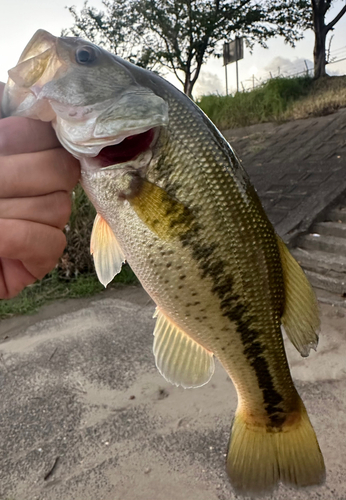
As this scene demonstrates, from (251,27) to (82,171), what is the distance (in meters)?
17.1

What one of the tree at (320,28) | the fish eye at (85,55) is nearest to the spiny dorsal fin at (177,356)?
the fish eye at (85,55)

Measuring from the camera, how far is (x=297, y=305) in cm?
147

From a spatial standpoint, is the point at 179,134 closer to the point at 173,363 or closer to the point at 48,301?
the point at 173,363

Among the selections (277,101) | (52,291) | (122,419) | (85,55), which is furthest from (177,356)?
(277,101)

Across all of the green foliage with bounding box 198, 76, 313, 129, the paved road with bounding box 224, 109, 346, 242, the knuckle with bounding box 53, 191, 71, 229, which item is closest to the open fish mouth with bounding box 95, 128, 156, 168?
the knuckle with bounding box 53, 191, 71, 229

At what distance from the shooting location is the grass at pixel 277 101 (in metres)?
10.9

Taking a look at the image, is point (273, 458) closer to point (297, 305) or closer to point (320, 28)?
point (297, 305)

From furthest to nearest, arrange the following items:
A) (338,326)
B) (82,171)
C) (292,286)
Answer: (338,326), (292,286), (82,171)

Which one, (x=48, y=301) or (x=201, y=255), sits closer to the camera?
(x=201, y=255)

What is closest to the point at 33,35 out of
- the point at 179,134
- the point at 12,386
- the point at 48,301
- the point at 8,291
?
the point at 179,134

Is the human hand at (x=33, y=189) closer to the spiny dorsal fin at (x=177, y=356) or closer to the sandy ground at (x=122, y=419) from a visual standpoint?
the spiny dorsal fin at (x=177, y=356)

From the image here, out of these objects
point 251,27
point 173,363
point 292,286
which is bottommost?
point 173,363

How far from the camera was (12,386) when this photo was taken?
12.7ft

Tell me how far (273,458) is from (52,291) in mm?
5010
